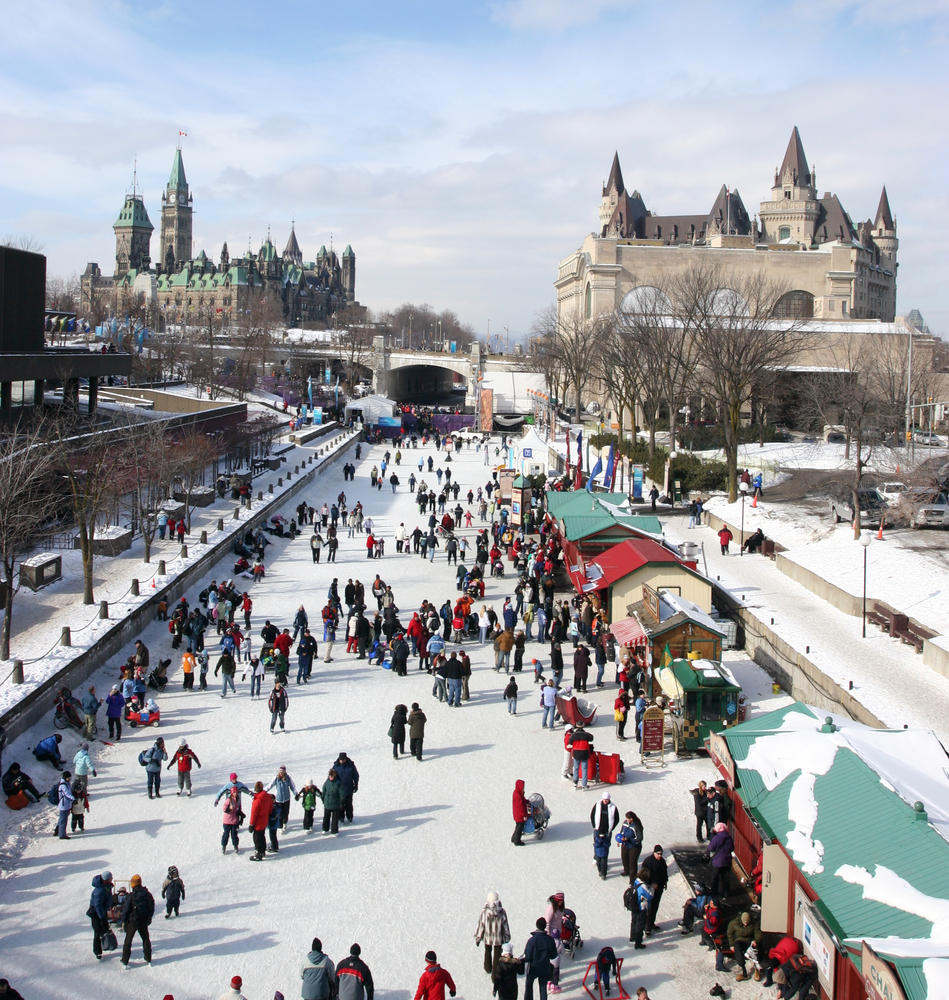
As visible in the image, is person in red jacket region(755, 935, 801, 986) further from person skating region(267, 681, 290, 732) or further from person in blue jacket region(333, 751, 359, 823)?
person skating region(267, 681, 290, 732)

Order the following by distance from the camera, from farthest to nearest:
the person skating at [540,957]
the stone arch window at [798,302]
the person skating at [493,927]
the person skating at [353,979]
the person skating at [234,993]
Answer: the stone arch window at [798,302]
the person skating at [493,927]
the person skating at [540,957]
the person skating at [353,979]
the person skating at [234,993]

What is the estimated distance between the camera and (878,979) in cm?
667

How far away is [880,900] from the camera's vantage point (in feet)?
24.3

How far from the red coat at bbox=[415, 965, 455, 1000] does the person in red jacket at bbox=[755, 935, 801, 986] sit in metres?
2.91

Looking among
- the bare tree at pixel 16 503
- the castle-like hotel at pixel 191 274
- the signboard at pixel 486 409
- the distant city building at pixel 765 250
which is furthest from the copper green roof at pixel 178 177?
the bare tree at pixel 16 503

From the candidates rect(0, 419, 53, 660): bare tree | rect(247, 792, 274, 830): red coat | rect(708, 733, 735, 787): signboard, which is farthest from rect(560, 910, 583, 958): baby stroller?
rect(0, 419, 53, 660): bare tree

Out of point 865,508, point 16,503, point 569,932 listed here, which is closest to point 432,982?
point 569,932

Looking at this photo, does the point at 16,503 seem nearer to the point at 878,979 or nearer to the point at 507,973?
the point at 507,973

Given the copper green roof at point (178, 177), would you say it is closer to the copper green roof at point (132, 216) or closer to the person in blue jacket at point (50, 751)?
the copper green roof at point (132, 216)

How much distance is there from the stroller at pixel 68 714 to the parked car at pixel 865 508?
20.8 m

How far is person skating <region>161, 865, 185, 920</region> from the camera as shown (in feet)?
31.3

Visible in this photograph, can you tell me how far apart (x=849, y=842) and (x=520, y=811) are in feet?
13.3

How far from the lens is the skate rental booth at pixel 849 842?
6.91m

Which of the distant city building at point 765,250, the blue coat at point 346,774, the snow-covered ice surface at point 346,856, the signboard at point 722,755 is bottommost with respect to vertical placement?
the snow-covered ice surface at point 346,856
